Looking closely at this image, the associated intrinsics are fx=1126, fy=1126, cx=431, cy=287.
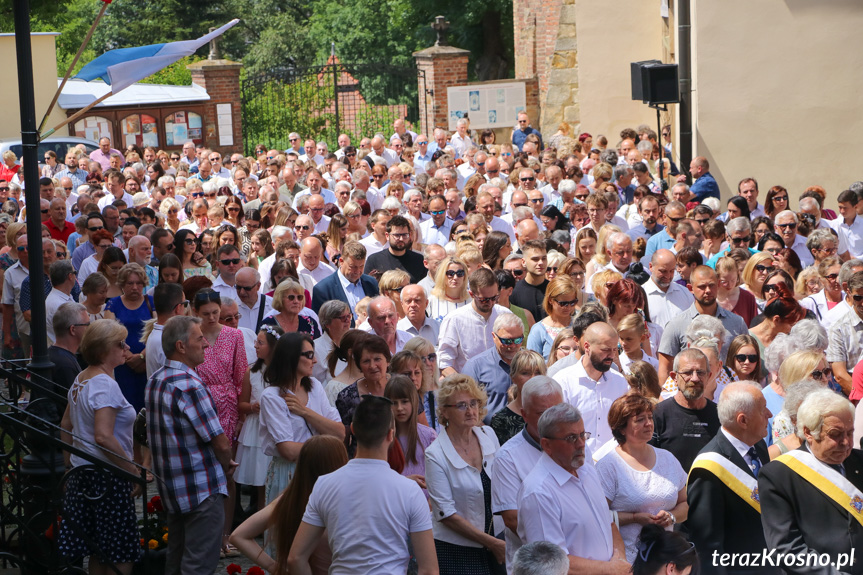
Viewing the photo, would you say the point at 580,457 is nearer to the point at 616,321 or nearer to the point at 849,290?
the point at 616,321

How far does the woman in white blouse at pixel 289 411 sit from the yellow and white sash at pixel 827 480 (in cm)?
268

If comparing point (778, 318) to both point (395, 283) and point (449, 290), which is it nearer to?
point (449, 290)

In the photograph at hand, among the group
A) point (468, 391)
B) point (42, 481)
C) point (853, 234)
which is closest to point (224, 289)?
point (42, 481)

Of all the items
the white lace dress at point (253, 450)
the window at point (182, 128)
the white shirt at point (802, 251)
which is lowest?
the white lace dress at point (253, 450)

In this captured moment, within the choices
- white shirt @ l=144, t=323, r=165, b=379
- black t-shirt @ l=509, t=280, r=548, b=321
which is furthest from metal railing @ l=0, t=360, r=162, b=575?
black t-shirt @ l=509, t=280, r=548, b=321

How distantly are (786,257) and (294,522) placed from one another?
20.8 ft

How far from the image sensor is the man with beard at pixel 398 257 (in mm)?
10531

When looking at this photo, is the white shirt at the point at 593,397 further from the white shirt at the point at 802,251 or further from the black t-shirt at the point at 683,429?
the white shirt at the point at 802,251

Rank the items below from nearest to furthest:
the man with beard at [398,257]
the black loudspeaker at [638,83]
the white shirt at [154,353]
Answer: the white shirt at [154,353] < the man with beard at [398,257] < the black loudspeaker at [638,83]

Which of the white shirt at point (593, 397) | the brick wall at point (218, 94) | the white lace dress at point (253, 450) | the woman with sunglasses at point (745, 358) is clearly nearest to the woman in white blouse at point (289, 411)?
the white lace dress at point (253, 450)

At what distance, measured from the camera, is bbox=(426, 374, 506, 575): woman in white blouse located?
570 cm

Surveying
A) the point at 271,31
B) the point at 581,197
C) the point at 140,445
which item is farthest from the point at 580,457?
the point at 271,31

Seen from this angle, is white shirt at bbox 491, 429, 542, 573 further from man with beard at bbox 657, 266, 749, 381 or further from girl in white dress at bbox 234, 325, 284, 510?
man with beard at bbox 657, 266, 749, 381

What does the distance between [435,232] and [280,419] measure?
641 cm
